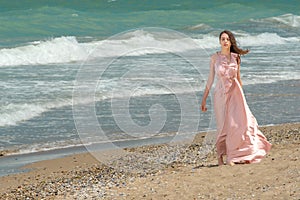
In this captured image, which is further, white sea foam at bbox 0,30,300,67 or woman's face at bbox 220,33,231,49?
white sea foam at bbox 0,30,300,67

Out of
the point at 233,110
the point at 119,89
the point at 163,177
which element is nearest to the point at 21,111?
the point at 119,89

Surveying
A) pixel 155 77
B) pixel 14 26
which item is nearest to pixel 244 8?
pixel 14 26

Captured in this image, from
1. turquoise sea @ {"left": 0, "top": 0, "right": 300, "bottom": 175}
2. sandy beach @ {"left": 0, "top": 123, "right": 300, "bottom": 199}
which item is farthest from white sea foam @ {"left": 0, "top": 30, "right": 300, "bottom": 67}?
sandy beach @ {"left": 0, "top": 123, "right": 300, "bottom": 199}

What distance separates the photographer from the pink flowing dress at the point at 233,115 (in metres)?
7.43

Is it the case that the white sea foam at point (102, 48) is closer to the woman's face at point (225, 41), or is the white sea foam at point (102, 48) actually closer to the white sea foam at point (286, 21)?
the white sea foam at point (286, 21)

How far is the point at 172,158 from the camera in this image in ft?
28.9

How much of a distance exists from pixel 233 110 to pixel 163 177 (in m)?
0.99

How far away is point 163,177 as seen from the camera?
24.1 ft

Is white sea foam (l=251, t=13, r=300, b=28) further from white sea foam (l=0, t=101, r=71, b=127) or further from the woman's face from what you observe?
the woman's face

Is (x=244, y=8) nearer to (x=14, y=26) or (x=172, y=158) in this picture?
(x=14, y=26)

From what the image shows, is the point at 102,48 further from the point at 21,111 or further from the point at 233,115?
the point at 233,115

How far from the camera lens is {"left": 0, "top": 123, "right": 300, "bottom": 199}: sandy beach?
654 centimetres

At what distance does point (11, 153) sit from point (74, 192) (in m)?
2.76

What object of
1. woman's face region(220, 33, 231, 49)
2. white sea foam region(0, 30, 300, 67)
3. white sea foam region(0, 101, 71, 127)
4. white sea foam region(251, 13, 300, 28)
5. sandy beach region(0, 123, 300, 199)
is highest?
woman's face region(220, 33, 231, 49)
